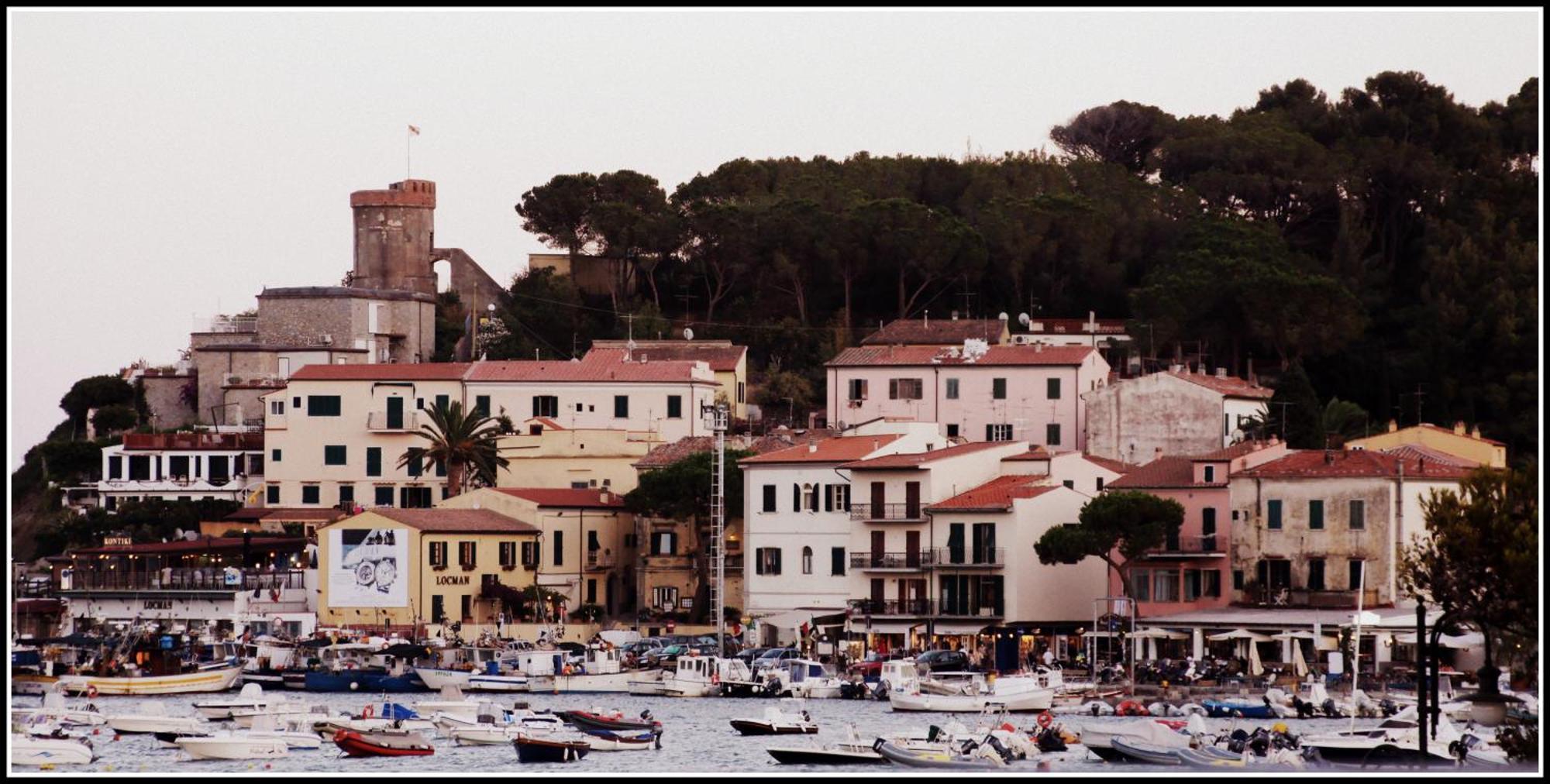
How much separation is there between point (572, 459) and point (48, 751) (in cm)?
3435

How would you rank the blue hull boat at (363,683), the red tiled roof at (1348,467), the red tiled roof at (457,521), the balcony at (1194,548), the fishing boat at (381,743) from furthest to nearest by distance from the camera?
the red tiled roof at (457,521) < the balcony at (1194,548) < the blue hull boat at (363,683) < the red tiled roof at (1348,467) < the fishing boat at (381,743)

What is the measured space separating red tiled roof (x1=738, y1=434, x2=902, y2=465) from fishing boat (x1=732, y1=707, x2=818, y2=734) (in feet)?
58.9

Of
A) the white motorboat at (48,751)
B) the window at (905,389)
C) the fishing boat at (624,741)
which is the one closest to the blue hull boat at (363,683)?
the fishing boat at (624,741)

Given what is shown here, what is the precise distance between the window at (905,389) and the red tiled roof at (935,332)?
3441 mm

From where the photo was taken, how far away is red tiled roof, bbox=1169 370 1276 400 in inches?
3100

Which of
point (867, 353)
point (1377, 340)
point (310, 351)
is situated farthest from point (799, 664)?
point (310, 351)

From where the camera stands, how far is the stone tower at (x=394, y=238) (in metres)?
104

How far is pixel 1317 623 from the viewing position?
63.4 metres

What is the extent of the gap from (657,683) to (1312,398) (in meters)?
20.0

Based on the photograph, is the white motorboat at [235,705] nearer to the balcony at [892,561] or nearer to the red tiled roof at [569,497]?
the balcony at [892,561]

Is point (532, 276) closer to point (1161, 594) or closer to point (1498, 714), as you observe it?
point (1161, 594)

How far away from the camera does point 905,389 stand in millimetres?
83812

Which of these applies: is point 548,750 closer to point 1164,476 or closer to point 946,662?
point 946,662

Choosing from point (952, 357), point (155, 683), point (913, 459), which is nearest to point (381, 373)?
point (952, 357)
